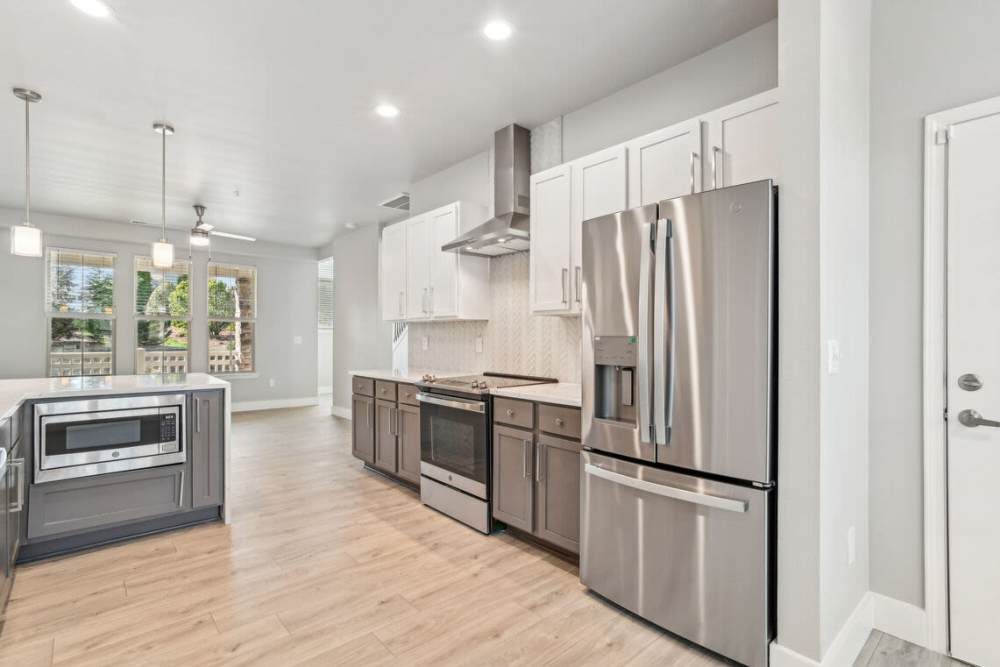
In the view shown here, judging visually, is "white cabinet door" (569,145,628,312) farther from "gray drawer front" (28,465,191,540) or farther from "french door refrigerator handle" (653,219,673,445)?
"gray drawer front" (28,465,191,540)

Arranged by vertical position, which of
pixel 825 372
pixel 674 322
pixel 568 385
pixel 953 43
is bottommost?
pixel 568 385

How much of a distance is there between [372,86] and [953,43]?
291cm

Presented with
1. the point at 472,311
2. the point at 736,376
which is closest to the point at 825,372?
the point at 736,376

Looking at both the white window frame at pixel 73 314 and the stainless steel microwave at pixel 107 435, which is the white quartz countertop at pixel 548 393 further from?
the white window frame at pixel 73 314

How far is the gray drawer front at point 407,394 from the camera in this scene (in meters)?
3.80

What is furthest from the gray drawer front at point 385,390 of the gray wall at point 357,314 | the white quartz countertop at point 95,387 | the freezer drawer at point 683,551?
the gray wall at point 357,314

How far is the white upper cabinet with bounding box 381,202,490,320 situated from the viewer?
13.3ft

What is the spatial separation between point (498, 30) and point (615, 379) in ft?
6.26

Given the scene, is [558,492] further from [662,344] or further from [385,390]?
[385,390]

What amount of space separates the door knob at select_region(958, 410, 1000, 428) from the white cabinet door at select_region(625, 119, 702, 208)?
1385mm

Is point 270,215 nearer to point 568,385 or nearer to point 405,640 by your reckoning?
point 568,385

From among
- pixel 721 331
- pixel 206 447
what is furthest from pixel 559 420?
pixel 206 447

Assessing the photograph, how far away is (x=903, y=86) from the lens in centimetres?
207

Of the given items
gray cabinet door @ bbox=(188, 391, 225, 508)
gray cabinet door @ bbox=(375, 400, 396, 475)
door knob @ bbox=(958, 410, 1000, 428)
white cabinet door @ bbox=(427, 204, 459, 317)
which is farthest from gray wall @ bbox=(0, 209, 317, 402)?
door knob @ bbox=(958, 410, 1000, 428)
